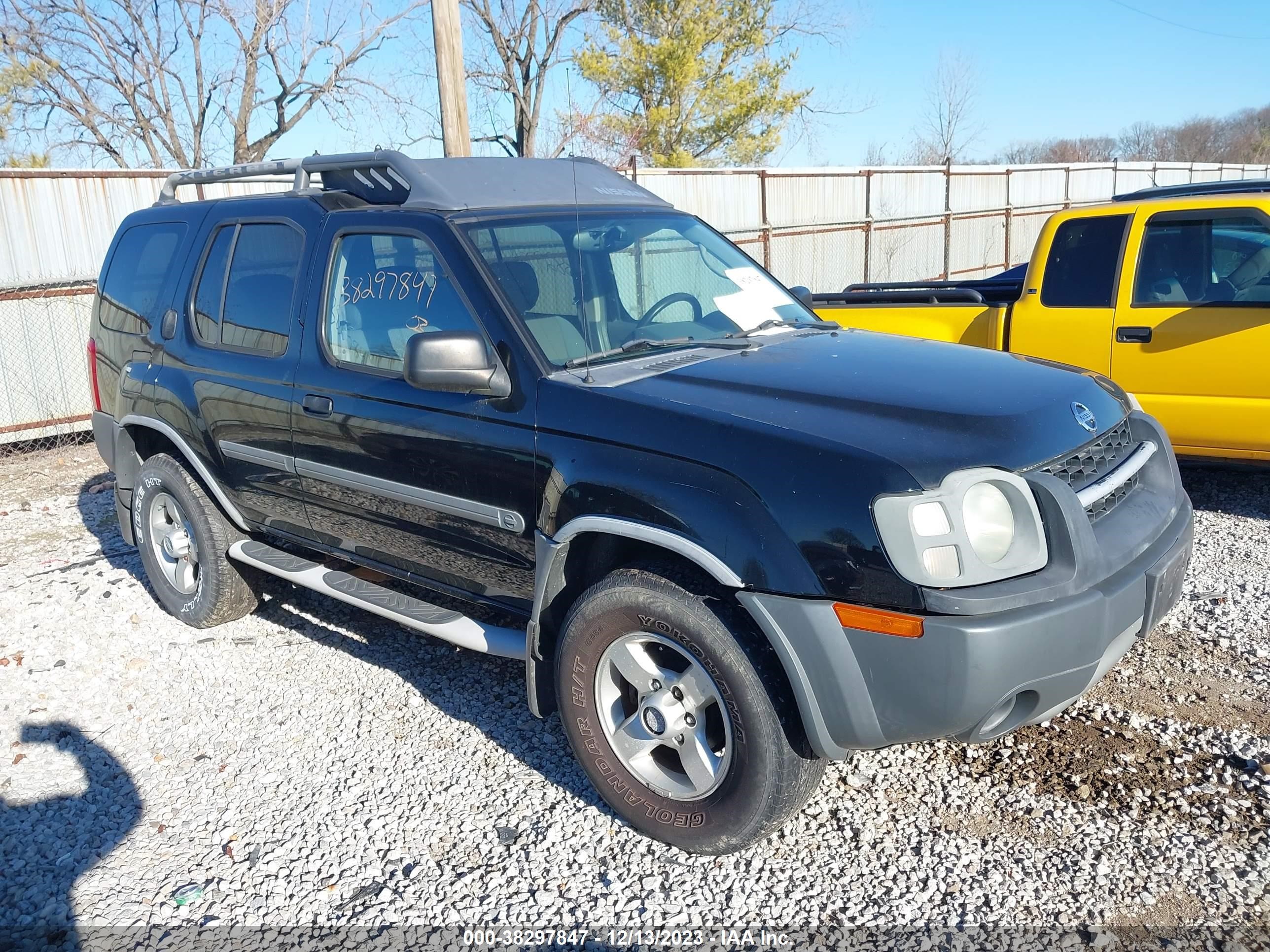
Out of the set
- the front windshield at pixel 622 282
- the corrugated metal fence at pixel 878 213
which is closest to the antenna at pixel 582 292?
the front windshield at pixel 622 282

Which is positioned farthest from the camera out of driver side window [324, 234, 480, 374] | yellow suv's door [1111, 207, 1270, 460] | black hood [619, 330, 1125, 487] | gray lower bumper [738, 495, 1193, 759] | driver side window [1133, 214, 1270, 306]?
driver side window [1133, 214, 1270, 306]

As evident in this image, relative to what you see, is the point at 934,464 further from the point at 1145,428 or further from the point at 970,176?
the point at 970,176

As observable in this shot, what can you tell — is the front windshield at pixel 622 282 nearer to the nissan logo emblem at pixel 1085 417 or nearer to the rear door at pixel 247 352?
the rear door at pixel 247 352

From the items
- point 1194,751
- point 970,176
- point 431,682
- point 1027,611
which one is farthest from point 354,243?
point 970,176

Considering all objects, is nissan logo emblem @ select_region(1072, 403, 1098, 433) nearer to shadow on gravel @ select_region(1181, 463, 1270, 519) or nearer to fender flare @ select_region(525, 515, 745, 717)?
fender flare @ select_region(525, 515, 745, 717)

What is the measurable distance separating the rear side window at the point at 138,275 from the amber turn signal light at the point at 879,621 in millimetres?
3946

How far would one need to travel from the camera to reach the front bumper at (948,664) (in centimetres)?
253

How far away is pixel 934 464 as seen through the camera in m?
2.62

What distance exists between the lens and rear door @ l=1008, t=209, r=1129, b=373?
6.09m

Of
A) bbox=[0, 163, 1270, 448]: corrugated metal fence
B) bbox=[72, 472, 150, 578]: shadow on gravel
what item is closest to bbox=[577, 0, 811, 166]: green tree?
bbox=[0, 163, 1270, 448]: corrugated metal fence

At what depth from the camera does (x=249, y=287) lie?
4.51 m

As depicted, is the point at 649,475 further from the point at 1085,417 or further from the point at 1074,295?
the point at 1074,295

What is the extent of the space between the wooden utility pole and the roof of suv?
4302 mm

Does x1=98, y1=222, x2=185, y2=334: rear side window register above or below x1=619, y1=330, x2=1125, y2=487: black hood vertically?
above
